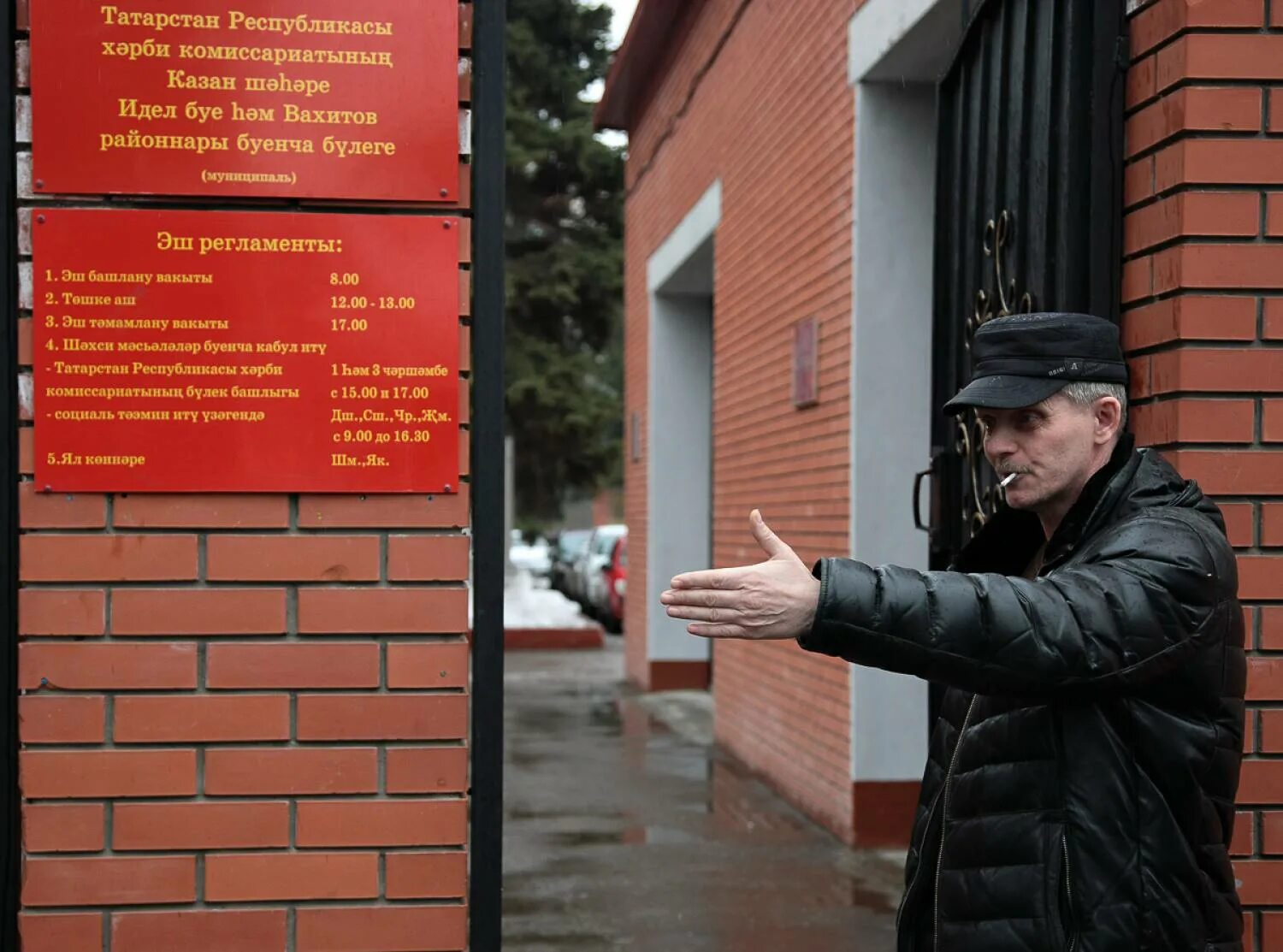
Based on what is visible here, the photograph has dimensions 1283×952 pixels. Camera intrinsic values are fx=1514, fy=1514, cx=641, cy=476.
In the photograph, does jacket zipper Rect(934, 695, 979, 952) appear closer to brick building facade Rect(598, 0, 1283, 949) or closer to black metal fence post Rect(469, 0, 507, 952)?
black metal fence post Rect(469, 0, 507, 952)

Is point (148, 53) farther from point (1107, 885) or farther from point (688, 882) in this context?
point (688, 882)

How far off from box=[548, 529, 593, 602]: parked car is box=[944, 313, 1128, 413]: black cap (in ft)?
80.1

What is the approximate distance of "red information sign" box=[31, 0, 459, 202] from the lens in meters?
2.89

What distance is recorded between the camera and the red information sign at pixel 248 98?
9.48 ft

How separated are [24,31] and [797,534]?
564 centimetres

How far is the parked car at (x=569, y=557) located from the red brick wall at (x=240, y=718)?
23789 mm

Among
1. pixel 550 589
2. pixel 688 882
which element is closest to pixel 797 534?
pixel 688 882

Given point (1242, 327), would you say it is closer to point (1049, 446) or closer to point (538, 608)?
point (1049, 446)

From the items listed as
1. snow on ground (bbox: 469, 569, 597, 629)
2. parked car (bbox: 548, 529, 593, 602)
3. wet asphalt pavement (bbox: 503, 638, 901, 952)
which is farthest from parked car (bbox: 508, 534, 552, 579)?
wet asphalt pavement (bbox: 503, 638, 901, 952)

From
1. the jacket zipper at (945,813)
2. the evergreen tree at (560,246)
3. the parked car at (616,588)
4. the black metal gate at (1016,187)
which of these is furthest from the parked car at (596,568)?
the jacket zipper at (945,813)

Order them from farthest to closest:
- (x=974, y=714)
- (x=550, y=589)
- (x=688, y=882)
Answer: (x=550, y=589) → (x=688, y=882) → (x=974, y=714)

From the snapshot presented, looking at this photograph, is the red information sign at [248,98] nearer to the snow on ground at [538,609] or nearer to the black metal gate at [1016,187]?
the black metal gate at [1016,187]

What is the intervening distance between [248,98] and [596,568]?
849 inches

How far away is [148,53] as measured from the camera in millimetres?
2908
